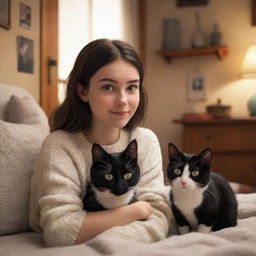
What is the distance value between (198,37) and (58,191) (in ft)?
9.58

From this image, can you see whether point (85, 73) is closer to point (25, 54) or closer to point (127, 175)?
point (127, 175)

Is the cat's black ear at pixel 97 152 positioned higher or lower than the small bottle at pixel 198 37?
lower

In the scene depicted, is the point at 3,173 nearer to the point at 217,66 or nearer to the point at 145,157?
the point at 145,157

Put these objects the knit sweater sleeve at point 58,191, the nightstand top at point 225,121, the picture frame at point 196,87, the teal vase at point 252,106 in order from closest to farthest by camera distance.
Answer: the knit sweater sleeve at point 58,191 < the nightstand top at point 225,121 < the teal vase at point 252,106 < the picture frame at point 196,87

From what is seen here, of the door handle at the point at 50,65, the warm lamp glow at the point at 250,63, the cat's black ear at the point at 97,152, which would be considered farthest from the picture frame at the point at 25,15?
the warm lamp glow at the point at 250,63

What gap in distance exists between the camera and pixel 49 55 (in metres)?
2.26

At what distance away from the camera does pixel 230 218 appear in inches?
40.9

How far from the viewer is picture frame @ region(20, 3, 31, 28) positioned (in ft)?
6.60

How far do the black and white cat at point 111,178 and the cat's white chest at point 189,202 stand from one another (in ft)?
0.47

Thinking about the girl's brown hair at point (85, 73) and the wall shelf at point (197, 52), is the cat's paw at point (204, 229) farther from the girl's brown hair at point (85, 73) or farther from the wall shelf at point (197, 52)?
the wall shelf at point (197, 52)

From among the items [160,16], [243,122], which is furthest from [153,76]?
[243,122]

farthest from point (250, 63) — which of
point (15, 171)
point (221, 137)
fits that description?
point (15, 171)

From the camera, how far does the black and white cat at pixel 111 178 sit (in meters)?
0.93

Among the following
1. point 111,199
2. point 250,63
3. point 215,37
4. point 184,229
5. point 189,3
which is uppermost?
point 189,3
